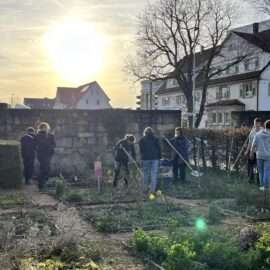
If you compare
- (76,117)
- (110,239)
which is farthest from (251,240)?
(76,117)

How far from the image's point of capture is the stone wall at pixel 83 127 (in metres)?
18.5

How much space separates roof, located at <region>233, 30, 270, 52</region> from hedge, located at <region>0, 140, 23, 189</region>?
40.6 m

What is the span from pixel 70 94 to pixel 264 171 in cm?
8082

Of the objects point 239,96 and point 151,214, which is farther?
point 239,96

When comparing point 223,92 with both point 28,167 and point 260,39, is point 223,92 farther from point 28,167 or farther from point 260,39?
point 28,167

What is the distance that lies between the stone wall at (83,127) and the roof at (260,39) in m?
33.2

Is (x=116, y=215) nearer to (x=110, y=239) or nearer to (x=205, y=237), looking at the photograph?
(x=110, y=239)

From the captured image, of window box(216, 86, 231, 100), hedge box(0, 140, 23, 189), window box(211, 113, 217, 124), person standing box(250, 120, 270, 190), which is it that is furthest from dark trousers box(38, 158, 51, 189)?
window box(216, 86, 231, 100)

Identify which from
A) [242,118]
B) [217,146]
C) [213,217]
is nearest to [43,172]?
[213,217]

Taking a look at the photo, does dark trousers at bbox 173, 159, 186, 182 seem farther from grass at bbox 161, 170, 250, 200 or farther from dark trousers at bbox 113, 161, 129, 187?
dark trousers at bbox 113, 161, 129, 187

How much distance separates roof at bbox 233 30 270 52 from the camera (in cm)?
5094

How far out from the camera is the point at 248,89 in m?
54.0

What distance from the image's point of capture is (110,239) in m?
7.48

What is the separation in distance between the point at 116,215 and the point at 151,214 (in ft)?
2.10
